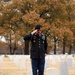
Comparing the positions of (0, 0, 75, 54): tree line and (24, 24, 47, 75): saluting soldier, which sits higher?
(0, 0, 75, 54): tree line

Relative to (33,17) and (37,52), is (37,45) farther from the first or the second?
(33,17)

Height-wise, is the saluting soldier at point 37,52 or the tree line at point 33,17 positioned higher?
the tree line at point 33,17

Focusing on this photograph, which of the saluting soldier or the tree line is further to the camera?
the tree line

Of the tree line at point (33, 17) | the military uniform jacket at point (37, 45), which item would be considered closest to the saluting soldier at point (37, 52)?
the military uniform jacket at point (37, 45)

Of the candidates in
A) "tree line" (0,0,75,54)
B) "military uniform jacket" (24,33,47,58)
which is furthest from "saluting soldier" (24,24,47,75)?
"tree line" (0,0,75,54)

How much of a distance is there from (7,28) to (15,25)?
1.38 meters

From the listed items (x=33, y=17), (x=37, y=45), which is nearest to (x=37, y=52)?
(x=37, y=45)

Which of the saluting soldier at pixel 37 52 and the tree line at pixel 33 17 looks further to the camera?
the tree line at pixel 33 17

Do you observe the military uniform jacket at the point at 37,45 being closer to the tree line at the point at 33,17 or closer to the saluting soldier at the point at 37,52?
the saluting soldier at the point at 37,52

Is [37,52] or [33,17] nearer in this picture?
[37,52]

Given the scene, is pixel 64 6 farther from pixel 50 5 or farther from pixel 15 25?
pixel 15 25

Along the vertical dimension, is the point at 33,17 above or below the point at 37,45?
above

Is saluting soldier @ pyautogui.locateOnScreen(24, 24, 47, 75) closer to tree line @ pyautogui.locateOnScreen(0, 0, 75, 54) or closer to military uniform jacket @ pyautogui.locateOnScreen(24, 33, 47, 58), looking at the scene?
military uniform jacket @ pyautogui.locateOnScreen(24, 33, 47, 58)

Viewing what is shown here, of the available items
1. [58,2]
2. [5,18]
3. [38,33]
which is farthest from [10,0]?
[38,33]
